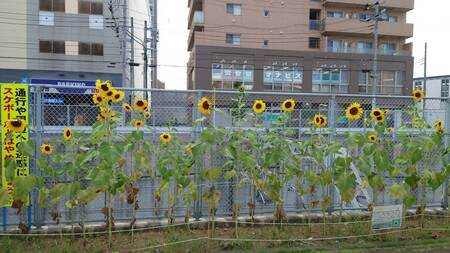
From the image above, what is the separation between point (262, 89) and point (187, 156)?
113 ft

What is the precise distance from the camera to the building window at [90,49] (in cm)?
3247

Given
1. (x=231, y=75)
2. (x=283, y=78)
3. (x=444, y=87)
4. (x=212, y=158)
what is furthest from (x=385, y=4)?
(x=212, y=158)

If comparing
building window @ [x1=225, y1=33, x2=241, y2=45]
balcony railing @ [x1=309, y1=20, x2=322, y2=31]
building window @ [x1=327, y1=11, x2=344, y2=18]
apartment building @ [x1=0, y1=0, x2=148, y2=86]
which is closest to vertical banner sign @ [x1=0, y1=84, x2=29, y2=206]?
apartment building @ [x1=0, y1=0, x2=148, y2=86]

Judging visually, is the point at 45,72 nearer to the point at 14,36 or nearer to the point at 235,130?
the point at 14,36

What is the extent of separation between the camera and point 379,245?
5.09 m

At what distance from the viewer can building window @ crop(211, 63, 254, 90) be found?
38.0m

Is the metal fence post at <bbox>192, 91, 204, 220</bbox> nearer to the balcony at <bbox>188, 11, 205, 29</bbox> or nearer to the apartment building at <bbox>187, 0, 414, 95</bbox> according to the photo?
the apartment building at <bbox>187, 0, 414, 95</bbox>

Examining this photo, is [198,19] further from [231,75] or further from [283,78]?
[283,78]

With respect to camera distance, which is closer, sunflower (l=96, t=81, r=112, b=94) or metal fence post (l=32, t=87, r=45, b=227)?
sunflower (l=96, t=81, r=112, b=94)

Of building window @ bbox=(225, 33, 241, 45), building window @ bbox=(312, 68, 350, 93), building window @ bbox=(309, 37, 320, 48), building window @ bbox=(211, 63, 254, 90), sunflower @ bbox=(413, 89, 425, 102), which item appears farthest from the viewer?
building window @ bbox=(309, 37, 320, 48)

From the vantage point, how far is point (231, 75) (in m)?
38.4

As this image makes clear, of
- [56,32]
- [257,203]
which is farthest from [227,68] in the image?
[257,203]

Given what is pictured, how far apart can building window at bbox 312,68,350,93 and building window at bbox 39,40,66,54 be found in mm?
24433

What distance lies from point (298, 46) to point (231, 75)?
346 inches
